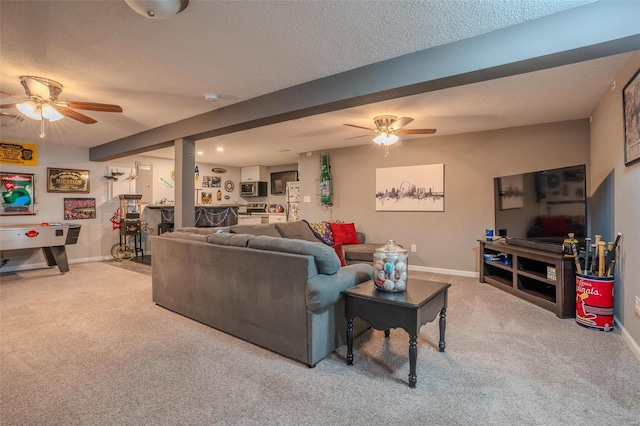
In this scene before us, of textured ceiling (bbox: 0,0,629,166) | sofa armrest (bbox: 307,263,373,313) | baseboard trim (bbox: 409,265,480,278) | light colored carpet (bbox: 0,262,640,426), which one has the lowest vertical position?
light colored carpet (bbox: 0,262,640,426)

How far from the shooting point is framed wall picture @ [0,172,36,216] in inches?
210

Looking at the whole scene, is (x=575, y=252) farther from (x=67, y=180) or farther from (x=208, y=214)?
(x=67, y=180)

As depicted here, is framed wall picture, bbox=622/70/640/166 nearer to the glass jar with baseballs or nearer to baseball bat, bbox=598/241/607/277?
baseball bat, bbox=598/241/607/277

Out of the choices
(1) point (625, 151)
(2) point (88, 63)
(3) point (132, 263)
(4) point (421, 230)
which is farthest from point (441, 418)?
(3) point (132, 263)

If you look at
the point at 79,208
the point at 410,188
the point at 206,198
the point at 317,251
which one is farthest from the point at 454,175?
the point at 79,208

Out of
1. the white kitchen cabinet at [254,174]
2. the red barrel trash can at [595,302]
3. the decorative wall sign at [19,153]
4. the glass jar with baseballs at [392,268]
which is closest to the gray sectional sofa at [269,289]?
the glass jar with baseballs at [392,268]

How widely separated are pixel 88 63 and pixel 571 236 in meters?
4.91

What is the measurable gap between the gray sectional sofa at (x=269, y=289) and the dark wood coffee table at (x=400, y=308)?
18 cm

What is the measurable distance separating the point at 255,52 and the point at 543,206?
3629 millimetres

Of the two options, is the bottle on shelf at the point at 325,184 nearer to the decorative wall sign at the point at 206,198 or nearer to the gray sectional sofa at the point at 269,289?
the gray sectional sofa at the point at 269,289

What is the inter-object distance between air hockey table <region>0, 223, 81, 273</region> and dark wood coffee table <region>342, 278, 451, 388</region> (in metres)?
5.08

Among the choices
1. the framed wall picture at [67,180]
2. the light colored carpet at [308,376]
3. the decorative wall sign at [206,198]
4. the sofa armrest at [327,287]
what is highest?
the framed wall picture at [67,180]

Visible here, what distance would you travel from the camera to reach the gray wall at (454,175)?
14.4 feet

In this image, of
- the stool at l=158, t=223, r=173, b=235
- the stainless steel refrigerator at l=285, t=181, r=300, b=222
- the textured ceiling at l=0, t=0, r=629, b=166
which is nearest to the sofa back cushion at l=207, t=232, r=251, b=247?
the textured ceiling at l=0, t=0, r=629, b=166
